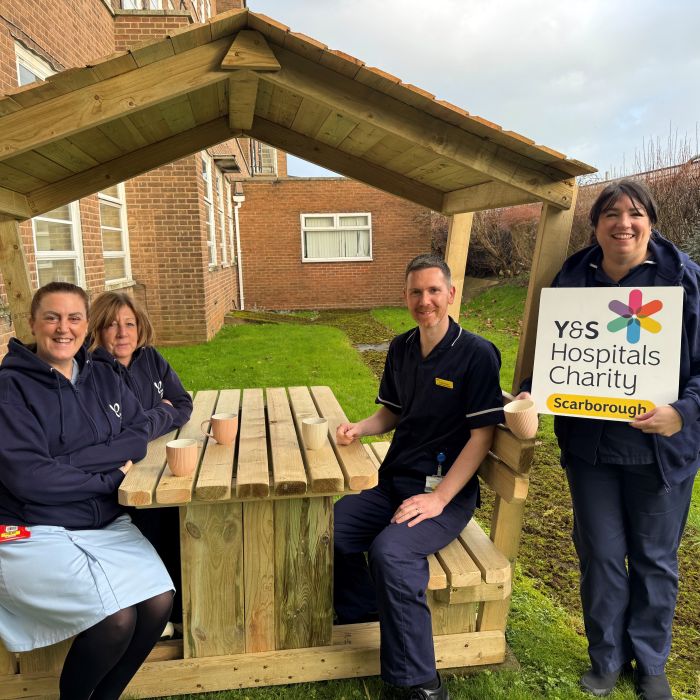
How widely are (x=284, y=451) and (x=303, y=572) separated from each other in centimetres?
54

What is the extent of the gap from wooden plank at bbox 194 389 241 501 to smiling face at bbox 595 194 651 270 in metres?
1.80

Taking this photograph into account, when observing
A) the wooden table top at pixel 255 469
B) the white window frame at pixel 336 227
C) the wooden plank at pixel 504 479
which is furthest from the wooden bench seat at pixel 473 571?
the white window frame at pixel 336 227

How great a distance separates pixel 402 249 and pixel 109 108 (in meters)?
16.4

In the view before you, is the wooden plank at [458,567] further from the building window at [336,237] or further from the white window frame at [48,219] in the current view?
the building window at [336,237]

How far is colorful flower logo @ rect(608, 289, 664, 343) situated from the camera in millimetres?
2350

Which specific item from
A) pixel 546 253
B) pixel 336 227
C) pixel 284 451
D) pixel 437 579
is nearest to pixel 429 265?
pixel 546 253

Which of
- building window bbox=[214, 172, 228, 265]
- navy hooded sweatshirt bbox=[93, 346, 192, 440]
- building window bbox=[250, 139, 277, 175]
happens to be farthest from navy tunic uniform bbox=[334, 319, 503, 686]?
building window bbox=[250, 139, 277, 175]

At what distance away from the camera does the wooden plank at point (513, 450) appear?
243 cm

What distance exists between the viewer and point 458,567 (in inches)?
98.4

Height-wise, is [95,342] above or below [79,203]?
below

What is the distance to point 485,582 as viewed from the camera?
8.14 ft

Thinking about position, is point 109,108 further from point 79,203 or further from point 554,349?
point 79,203

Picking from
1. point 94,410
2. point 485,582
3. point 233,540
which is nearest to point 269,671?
point 233,540

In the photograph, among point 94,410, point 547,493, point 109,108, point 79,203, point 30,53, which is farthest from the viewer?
point 79,203
